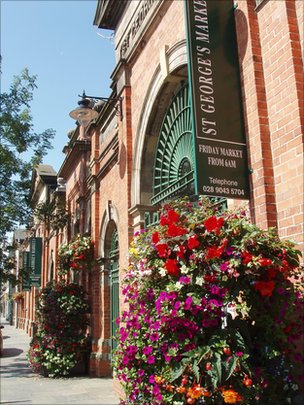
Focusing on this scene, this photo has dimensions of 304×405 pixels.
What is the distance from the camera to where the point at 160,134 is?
7645 millimetres

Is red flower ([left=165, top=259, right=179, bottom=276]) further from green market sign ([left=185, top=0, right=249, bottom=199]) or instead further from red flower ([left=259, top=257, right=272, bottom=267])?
green market sign ([left=185, top=0, right=249, bottom=199])

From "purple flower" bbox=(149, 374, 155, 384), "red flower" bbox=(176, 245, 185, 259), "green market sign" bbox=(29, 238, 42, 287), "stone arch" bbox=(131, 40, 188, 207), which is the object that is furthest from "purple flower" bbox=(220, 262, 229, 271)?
"green market sign" bbox=(29, 238, 42, 287)

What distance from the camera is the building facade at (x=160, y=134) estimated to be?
14.0ft

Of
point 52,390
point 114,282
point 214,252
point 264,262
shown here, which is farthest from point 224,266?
point 52,390

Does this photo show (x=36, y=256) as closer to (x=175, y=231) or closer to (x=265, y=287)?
(x=175, y=231)

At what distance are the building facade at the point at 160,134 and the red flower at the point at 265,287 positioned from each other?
0.72 metres

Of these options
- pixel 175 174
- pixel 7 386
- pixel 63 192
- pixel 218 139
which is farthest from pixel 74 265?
pixel 218 139

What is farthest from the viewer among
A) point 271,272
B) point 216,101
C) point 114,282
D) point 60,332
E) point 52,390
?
point 60,332

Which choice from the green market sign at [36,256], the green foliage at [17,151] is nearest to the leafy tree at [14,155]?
the green foliage at [17,151]

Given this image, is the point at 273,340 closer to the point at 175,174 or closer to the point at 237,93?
the point at 237,93

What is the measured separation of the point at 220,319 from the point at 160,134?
4571mm

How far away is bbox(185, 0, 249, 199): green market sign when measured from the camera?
4484 millimetres

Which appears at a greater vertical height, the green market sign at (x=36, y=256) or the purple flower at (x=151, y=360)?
the green market sign at (x=36, y=256)

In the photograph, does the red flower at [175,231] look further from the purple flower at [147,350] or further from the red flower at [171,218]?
the purple flower at [147,350]
